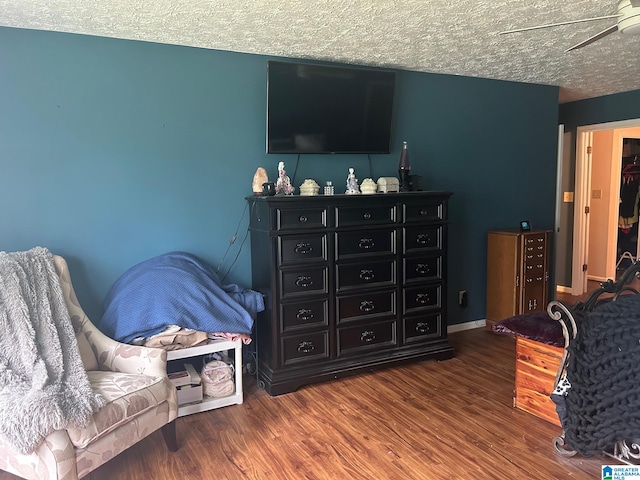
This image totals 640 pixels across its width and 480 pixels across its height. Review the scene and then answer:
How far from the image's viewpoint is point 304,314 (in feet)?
11.1

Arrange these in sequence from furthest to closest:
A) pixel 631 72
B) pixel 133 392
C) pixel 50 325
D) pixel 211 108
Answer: pixel 631 72
pixel 211 108
pixel 50 325
pixel 133 392

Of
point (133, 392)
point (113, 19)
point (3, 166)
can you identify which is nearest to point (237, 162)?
point (113, 19)

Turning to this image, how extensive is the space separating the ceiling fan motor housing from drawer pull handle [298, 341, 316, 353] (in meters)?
2.45

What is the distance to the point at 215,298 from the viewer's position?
312 cm

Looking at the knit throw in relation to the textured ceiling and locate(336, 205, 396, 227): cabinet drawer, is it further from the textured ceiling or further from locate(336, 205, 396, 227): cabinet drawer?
the textured ceiling

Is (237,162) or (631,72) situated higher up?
(631,72)

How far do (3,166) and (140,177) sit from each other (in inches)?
30.1

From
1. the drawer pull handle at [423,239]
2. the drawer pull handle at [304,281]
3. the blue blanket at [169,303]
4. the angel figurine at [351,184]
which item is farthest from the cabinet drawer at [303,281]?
the drawer pull handle at [423,239]

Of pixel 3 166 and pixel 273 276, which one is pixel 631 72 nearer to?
pixel 273 276

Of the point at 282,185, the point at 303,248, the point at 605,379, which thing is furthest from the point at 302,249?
the point at 605,379

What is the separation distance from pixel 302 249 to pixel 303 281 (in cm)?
22

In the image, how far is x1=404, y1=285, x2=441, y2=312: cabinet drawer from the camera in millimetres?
3721

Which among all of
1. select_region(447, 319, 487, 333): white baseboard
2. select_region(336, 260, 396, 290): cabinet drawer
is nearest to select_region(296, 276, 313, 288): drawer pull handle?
select_region(336, 260, 396, 290): cabinet drawer

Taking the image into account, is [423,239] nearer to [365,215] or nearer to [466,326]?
[365,215]
